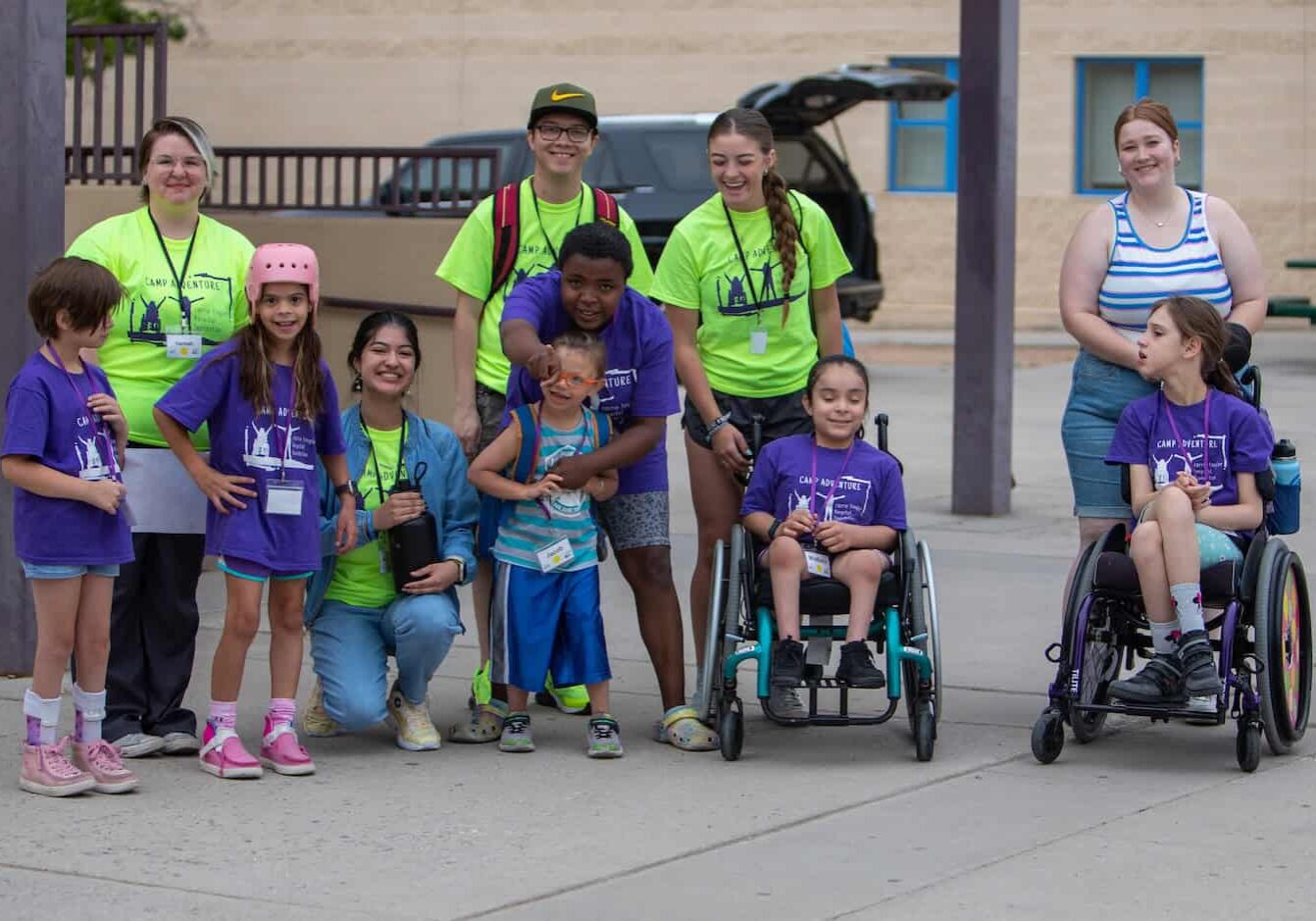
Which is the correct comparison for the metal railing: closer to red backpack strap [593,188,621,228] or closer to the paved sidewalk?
red backpack strap [593,188,621,228]

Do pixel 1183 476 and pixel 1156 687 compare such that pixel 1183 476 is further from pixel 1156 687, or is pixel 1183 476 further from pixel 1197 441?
pixel 1156 687

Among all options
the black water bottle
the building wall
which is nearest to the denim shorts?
the black water bottle

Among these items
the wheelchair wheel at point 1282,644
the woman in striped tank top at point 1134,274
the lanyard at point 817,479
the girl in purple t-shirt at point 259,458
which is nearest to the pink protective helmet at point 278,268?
the girl in purple t-shirt at point 259,458

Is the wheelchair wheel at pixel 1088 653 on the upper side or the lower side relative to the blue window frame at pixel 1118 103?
lower

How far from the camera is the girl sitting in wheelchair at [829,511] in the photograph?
623 centimetres

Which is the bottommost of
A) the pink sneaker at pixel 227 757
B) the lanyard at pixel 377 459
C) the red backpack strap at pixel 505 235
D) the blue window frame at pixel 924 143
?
the pink sneaker at pixel 227 757

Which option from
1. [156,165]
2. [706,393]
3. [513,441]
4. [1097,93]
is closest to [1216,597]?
[706,393]

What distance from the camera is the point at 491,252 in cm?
670

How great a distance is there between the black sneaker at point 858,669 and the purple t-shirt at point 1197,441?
0.95m

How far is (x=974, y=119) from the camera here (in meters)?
11.4

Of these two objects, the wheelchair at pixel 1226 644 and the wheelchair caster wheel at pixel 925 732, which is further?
the wheelchair caster wheel at pixel 925 732

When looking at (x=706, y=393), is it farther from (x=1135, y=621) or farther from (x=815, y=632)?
(x=1135, y=621)

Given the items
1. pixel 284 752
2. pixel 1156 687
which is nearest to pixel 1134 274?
pixel 1156 687

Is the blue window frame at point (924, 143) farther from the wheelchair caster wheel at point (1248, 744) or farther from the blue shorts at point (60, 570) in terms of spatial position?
the blue shorts at point (60, 570)
